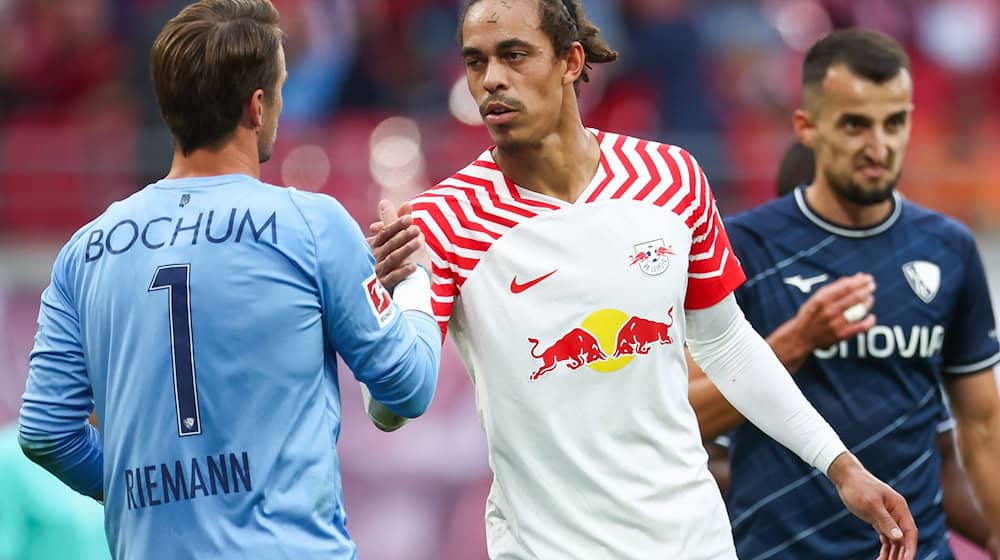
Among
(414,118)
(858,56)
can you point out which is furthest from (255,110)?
(414,118)

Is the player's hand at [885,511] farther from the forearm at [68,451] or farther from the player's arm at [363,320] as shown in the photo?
the forearm at [68,451]

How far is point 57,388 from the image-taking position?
360 cm

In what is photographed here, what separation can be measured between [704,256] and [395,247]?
873mm

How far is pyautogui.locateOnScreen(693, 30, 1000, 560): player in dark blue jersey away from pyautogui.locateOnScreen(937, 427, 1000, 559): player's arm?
242 mm

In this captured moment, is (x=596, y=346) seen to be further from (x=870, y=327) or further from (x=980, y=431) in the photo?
(x=980, y=431)

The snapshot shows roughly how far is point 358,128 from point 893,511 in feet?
23.1

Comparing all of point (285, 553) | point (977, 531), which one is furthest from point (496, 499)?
point (977, 531)

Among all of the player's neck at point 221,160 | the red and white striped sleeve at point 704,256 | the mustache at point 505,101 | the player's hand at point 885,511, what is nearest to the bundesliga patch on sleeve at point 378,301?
the player's neck at point 221,160

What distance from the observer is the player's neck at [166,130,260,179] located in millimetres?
3568

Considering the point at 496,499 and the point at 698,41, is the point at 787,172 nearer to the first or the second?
the point at 496,499

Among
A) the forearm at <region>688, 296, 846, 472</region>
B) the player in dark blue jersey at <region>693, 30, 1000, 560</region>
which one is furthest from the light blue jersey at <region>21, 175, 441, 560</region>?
the player in dark blue jersey at <region>693, 30, 1000, 560</region>

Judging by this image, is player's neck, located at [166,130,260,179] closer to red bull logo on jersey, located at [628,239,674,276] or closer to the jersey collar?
red bull logo on jersey, located at [628,239,674,276]

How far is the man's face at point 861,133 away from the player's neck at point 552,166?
1.30 m

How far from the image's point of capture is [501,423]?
4.09 metres
